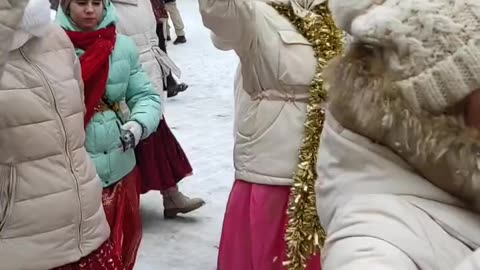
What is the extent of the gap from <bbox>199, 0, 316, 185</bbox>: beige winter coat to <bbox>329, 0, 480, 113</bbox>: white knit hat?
158 centimetres

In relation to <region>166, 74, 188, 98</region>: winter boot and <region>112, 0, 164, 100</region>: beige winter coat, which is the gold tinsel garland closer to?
<region>112, 0, 164, 100</region>: beige winter coat

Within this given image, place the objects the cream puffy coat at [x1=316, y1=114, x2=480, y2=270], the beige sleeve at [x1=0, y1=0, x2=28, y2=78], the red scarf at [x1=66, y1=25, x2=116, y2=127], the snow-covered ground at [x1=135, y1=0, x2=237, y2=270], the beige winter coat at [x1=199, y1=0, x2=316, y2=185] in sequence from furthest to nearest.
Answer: the snow-covered ground at [x1=135, y1=0, x2=237, y2=270], the red scarf at [x1=66, y1=25, x2=116, y2=127], the beige winter coat at [x1=199, y1=0, x2=316, y2=185], the beige sleeve at [x1=0, y1=0, x2=28, y2=78], the cream puffy coat at [x1=316, y1=114, x2=480, y2=270]

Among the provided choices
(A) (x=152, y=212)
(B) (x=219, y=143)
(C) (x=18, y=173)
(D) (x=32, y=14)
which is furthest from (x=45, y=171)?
(B) (x=219, y=143)

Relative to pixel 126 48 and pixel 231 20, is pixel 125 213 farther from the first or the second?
pixel 231 20

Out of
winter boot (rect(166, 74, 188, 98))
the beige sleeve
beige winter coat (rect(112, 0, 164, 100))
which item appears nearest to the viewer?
the beige sleeve

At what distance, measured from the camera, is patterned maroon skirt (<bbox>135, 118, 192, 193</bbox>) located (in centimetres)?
477

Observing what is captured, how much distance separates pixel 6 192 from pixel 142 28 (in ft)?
6.25

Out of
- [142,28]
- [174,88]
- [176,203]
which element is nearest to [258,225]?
[142,28]

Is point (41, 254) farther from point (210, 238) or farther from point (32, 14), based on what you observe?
point (210, 238)

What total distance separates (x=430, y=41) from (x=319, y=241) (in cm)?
132

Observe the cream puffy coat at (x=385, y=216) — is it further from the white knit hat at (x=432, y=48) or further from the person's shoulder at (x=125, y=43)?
the person's shoulder at (x=125, y=43)

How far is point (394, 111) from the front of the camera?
4.52ft

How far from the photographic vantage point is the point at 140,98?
375 centimetres

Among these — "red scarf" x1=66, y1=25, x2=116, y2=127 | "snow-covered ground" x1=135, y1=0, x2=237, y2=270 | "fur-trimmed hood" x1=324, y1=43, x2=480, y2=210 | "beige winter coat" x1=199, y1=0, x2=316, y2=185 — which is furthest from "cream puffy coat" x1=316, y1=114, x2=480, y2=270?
"snow-covered ground" x1=135, y1=0, x2=237, y2=270
